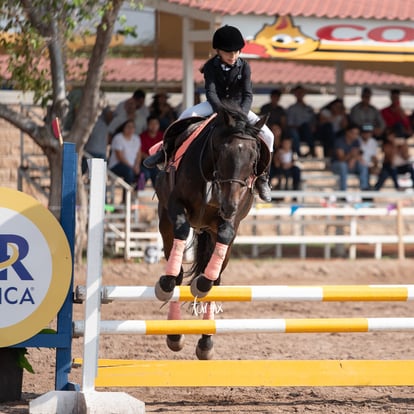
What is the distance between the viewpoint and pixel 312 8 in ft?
52.9

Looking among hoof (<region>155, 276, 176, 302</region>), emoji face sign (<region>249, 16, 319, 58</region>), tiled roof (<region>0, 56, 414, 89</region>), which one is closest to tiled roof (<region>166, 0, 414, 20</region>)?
emoji face sign (<region>249, 16, 319, 58</region>)

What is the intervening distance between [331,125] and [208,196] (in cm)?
1174

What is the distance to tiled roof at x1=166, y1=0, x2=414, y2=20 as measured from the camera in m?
15.5

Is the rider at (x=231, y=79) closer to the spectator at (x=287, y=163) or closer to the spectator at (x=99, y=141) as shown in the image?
the spectator at (x=99, y=141)

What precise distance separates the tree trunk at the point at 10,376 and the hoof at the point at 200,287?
3.68 feet

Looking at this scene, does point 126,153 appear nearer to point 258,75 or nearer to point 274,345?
point 274,345

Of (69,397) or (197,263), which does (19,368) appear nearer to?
(69,397)

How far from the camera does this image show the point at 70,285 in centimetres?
600

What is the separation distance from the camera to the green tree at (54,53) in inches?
520

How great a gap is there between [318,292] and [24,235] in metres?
1.74

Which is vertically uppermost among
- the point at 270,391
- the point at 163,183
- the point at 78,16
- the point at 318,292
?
the point at 78,16

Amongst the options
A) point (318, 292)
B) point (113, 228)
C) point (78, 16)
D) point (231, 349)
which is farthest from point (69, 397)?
point (113, 228)

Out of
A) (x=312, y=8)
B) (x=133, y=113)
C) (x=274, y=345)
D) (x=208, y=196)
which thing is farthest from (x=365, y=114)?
(x=208, y=196)

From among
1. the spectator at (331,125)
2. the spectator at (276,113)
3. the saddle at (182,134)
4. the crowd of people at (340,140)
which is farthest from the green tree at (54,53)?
the saddle at (182,134)
